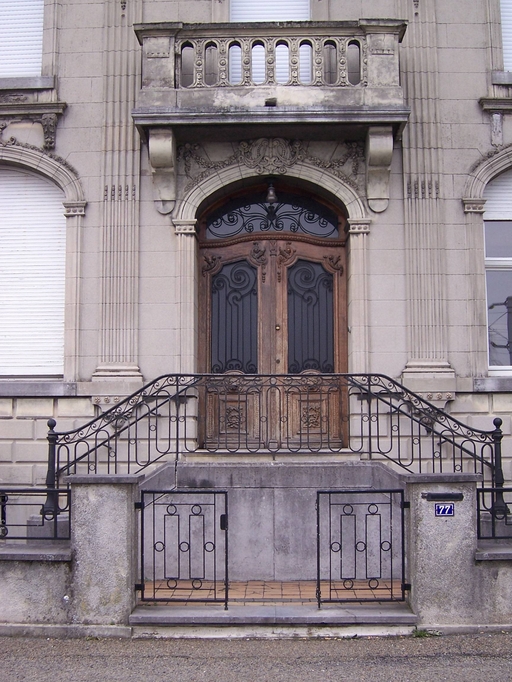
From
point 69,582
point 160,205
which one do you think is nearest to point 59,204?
point 160,205

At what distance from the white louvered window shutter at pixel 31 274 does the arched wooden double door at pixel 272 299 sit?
2321mm

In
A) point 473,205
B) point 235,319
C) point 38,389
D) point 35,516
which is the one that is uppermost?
point 473,205

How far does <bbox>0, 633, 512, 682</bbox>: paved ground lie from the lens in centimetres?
664

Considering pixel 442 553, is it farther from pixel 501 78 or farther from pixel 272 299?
pixel 501 78

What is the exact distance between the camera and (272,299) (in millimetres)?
12336

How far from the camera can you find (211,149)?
12086 millimetres

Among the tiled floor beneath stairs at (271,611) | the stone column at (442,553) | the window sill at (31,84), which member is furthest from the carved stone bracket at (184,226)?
the stone column at (442,553)

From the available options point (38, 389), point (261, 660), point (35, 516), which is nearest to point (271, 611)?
point (261, 660)

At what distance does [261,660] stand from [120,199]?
24.3 ft

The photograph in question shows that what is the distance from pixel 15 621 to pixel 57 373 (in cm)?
496

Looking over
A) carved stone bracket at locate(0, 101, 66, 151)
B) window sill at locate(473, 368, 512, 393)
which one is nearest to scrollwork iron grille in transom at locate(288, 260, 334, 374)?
window sill at locate(473, 368, 512, 393)

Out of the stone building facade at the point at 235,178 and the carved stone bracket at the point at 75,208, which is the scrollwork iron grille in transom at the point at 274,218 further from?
the carved stone bracket at the point at 75,208

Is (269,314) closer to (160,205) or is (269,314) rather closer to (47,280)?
(160,205)

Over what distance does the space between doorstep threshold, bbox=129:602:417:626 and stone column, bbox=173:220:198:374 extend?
14.6 ft
